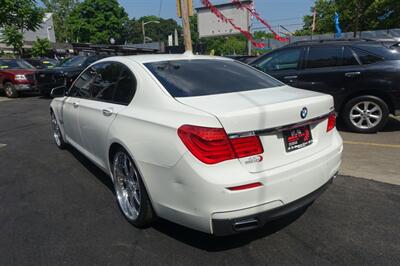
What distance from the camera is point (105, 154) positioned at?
3625 millimetres

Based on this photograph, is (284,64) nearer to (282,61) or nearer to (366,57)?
(282,61)

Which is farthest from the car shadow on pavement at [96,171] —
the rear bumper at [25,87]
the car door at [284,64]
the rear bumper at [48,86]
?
the rear bumper at [25,87]

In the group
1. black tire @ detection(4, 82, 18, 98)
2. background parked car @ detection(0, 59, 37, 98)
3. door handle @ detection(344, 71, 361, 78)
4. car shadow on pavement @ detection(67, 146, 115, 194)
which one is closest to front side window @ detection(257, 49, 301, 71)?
door handle @ detection(344, 71, 361, 78)

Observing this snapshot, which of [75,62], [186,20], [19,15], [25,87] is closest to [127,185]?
[186,20]

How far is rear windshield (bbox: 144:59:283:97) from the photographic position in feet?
10.2

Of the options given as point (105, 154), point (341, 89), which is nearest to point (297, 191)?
point (105, 154)

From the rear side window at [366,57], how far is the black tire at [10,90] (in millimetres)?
13034

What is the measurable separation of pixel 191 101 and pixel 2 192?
113 inches

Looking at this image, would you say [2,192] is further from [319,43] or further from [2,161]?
[319,43]

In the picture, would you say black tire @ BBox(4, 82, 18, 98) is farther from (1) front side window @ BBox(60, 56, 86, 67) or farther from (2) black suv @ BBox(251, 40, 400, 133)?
(2) black suv @ BBox(251, 40, 400, 133)

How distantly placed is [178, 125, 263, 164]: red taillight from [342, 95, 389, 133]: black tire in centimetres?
462

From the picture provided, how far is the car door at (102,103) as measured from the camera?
136 inches

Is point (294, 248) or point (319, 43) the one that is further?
point (319, 43)

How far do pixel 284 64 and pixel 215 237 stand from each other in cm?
493
